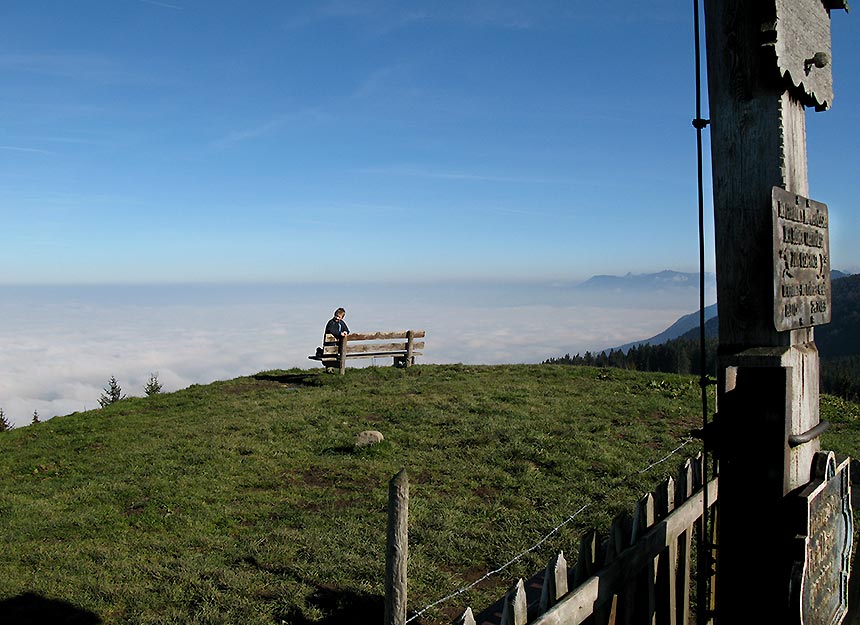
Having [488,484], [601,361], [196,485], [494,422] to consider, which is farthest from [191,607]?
[601,361]

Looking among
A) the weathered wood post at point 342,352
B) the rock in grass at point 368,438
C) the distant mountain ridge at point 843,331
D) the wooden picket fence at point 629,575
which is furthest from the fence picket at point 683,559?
the distant mountain ridge at point 843,331

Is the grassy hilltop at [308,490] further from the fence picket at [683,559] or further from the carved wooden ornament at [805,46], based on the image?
the carved wooden ornament at [805,46]

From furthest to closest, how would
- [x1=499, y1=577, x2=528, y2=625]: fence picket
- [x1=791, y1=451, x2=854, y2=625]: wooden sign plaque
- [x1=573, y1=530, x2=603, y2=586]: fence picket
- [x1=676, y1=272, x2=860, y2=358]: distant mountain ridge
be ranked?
[x1=676, y1=272, x2=860, y2=358]: distant mountain ridge, [x1=573, y1=530, x2=603, y2=586]: fence picket, [x1=791, y1=451, x2=854, y2=625]: wooden sign plaque, [x1=499, y1=577, x2=528, y2=625]: fence picket

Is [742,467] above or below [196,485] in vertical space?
above

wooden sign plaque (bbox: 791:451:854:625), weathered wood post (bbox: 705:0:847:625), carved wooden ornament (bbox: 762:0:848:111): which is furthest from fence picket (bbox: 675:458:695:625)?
carved wooden ornament (bbox: 762:0:848:111)

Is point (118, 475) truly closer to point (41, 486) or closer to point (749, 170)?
point (41, 486)

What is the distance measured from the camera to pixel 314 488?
380 inches

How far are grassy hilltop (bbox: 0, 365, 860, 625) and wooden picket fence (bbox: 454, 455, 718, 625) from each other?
205cm

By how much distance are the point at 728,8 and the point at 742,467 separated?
233cm

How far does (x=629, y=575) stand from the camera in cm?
393

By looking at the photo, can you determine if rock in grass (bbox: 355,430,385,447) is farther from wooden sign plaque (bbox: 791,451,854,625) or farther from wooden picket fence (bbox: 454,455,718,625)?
wooden sign plaque (bbox: 791,451,854,625)

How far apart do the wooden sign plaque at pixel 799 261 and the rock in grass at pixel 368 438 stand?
8678 mm

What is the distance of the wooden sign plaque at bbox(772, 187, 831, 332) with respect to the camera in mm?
3258

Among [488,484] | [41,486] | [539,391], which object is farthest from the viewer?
[539,391]
